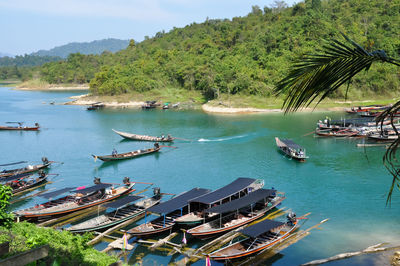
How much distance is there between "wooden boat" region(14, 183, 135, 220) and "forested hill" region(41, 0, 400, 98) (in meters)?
51.2

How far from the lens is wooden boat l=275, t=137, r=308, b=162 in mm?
33000

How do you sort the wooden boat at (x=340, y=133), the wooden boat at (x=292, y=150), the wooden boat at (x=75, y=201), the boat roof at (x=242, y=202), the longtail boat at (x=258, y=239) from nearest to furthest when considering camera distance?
the longtail boat at (x=258, y=239) → the boat roof at (x=242, y=202) → the wooden boat at (x=75, y=201) → the wooden boat at (x=292, y=150) → the wooden boat at (x=340, y=133)

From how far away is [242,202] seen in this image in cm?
2070

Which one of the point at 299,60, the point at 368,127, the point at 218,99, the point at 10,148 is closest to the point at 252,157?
the point at 368,127

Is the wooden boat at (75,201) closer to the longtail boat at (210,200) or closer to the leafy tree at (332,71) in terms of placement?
the longtail boat at (210,200)

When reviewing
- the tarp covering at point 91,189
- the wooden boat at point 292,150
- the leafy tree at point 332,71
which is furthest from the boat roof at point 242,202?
the leafy tree at point 332,71

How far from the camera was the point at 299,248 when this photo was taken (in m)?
18.0

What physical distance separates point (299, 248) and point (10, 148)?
37671 millimetres

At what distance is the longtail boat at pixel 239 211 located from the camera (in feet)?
62.4

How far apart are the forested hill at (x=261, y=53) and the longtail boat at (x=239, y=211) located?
5093 centimetres

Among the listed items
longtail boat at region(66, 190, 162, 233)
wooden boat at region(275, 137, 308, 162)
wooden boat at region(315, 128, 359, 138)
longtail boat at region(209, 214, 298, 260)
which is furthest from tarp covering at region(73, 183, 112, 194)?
wooden boat at region(315, 128, 359, 138)

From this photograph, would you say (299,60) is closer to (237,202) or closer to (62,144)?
(237,202)

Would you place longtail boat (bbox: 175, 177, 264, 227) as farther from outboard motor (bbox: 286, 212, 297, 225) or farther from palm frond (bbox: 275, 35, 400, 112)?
palm frond (bbox: 275, 35, 400, 112)

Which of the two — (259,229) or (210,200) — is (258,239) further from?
(210,200)
